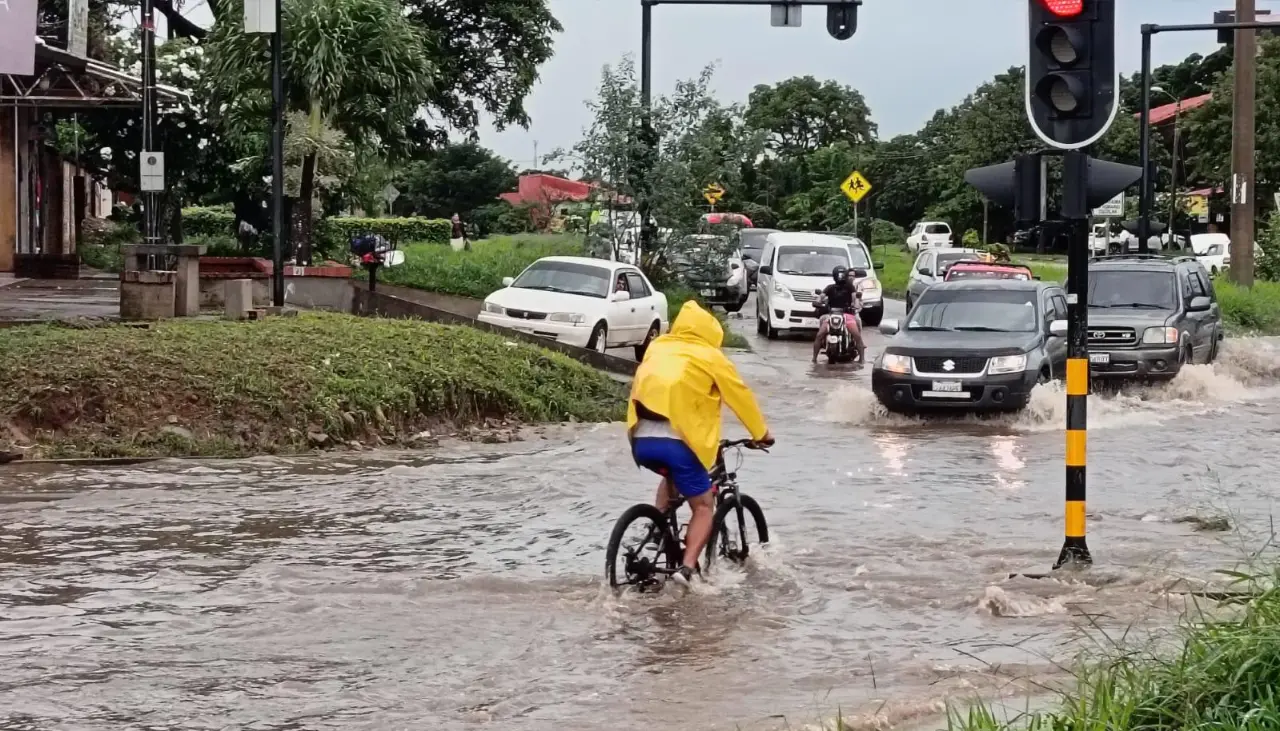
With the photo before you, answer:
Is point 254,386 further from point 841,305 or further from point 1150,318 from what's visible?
point 841,305

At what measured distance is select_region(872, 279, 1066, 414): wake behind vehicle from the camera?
59.2 feet

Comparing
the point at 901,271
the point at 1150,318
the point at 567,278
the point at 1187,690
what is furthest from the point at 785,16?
the point at 901,271

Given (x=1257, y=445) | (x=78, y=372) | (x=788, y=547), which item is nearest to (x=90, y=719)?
(x=788, y=547)

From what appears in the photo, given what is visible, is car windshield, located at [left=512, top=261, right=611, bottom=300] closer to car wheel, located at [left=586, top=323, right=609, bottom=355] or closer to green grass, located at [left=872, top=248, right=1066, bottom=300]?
car wheel, located at [left=586, top=323, right=609, bottom=355]

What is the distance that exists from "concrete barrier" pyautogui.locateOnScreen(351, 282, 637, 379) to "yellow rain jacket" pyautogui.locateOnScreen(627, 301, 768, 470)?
11.6m

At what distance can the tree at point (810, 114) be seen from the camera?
96.5m

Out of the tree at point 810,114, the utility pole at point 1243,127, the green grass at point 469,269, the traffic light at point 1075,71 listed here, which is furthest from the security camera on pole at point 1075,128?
the tree at point 810,114

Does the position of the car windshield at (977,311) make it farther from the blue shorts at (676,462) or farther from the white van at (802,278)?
the blue shorts at (676,462)

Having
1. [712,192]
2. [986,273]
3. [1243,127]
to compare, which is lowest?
[986,273]

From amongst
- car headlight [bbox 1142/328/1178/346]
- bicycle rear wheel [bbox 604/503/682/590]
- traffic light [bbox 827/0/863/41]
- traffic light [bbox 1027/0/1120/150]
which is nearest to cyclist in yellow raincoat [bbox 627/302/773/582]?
bicycle rear wheel [bbox 604/503/682/590]

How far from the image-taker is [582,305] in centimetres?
2350

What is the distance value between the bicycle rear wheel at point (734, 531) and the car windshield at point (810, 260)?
2212 cm

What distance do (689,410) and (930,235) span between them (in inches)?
2397

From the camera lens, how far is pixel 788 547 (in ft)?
36.5
